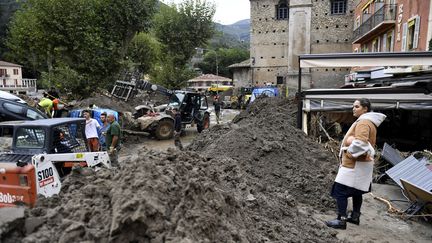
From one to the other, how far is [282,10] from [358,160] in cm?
4028

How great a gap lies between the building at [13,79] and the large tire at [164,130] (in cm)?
4424

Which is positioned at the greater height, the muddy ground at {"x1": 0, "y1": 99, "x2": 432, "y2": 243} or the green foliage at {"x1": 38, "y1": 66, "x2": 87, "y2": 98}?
the green foliage at {"x1": 38, "y1": 66, "x2": 87, "y2": 98}

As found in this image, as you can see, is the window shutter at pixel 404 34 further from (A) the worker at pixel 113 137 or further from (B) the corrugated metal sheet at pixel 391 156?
(A) the worker at pixel 113 137

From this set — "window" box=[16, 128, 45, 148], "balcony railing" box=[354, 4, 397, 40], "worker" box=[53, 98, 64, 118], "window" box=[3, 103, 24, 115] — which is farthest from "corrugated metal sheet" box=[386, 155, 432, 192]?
"balcony railing" box=[354, 4, 397, 40]

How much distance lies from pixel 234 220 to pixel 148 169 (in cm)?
102

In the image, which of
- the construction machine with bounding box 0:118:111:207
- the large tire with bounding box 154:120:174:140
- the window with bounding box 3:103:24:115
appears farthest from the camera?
the large tire with bounding box 154:120:174:140

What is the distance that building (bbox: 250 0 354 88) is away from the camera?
3825 centimetres

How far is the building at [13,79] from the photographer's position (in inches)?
2077

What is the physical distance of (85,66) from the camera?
19.1 m

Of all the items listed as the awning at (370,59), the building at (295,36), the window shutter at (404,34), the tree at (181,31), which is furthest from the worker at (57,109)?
the building at (295,36)

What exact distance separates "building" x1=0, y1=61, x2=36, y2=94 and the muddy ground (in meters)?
54.3

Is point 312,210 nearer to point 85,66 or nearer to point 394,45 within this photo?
point 85,66

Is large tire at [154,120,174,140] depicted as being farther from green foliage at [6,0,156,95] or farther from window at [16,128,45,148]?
window at [16,128,45,148]

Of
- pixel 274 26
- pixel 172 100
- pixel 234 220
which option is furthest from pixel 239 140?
pixel 274 26
